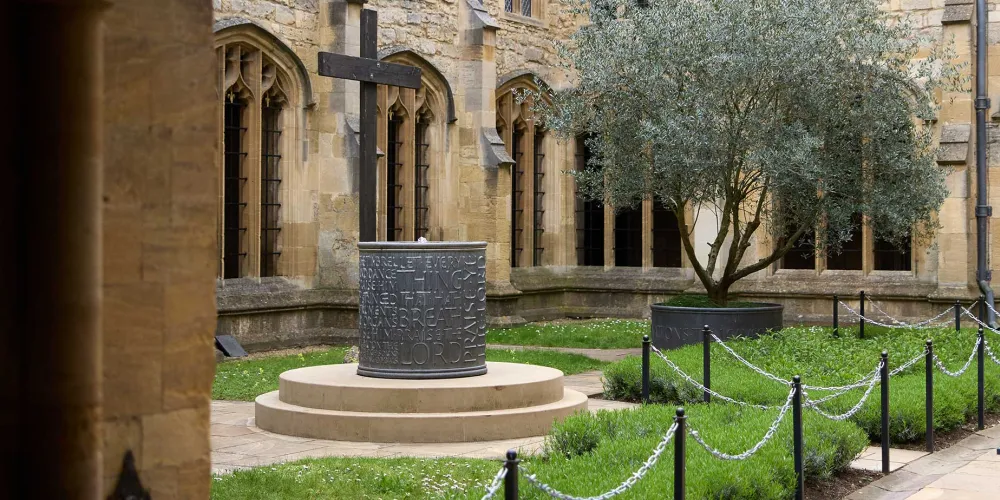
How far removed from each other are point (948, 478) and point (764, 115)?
23.5ft

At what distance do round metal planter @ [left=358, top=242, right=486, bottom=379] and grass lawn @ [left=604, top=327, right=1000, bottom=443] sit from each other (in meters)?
1.83

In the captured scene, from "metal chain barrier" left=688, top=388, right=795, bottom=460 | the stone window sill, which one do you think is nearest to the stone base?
"metal chain barrier" left=688, top=388, right=795, bottom=460

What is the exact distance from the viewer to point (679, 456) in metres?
5.47

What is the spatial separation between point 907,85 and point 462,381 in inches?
344

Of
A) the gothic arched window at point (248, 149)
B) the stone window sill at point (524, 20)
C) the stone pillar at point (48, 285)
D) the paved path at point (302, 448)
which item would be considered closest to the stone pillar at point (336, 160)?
the gothic arched window at point (248, 149)

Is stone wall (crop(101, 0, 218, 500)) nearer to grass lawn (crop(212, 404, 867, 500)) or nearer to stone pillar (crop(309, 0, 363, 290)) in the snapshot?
grass lawn (crop(212, 404, 867, 500))

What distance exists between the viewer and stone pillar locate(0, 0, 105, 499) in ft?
8.34

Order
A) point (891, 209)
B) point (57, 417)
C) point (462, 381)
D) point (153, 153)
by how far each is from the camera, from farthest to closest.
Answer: point (891, 209), point (462, 381), point (153, 153), point (57, 417)

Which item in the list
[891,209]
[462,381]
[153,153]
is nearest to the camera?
[153,153]

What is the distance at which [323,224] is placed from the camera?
16.7 metres

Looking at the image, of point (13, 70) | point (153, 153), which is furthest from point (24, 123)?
point (153, 153)

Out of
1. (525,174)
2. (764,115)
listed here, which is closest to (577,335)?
(525,174)

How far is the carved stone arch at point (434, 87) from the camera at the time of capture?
18.3 metres

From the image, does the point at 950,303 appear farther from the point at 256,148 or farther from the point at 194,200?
the point at 194,200
